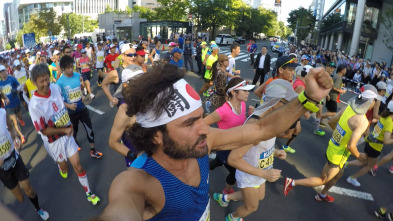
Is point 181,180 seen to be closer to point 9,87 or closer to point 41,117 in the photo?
point 41,117

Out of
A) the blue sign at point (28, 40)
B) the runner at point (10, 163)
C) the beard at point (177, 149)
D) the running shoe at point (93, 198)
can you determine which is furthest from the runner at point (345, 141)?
the blue sign at point (28, 40)

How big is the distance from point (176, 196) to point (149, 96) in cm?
64

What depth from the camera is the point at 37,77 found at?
352 centimetres

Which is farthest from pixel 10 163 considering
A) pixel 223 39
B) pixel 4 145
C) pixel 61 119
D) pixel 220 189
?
pixel 223 39

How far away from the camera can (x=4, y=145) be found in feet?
10.2

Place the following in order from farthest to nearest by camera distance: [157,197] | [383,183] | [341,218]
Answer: [383,183], [341,218], [157,197]

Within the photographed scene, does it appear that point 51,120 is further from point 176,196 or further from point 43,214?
point 176,196

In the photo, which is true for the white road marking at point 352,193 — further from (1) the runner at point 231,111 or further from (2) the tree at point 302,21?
(2) the tree at point 302,21

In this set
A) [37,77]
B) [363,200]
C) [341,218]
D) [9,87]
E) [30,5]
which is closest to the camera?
[37,77]

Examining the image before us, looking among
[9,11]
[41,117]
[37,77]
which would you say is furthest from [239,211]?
[9,11]

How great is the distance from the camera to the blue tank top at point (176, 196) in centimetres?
151

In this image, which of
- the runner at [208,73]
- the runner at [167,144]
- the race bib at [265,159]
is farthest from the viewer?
the runner at [208,73]

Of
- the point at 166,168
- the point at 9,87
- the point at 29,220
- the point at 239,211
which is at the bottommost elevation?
the point at 29,220

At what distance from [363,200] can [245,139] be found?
344 centimetres
